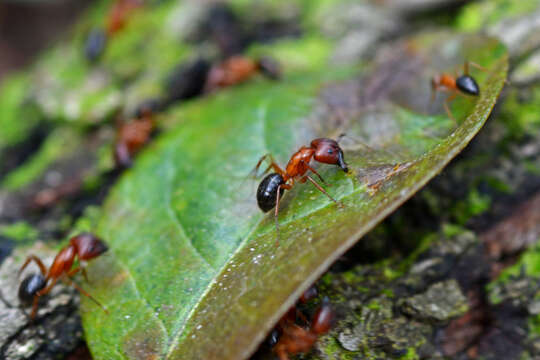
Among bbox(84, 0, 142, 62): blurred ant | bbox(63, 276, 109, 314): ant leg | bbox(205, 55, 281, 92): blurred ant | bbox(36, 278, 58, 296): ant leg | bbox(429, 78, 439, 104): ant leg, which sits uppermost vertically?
bbox(84, 0, 142, 62): blurred ant

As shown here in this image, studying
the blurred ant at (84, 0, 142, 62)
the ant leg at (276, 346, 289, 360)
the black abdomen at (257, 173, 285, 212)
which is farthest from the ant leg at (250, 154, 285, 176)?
the blurred ant at (84, 0, 142, 62)

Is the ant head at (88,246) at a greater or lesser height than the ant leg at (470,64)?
greater

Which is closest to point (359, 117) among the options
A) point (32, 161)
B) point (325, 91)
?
point (325, 91)

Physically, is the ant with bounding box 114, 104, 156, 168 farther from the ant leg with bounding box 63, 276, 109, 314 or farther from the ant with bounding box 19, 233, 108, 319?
the ant leg with bounding box 63, 276, 109, 314

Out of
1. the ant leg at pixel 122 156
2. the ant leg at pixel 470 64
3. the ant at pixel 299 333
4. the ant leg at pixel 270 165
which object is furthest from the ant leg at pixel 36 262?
the ant leg at pixel 470 64

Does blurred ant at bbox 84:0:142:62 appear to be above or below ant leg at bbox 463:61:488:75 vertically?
above

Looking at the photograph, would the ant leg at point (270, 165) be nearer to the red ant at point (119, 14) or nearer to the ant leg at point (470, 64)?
the ant leg at point (470, 64)
